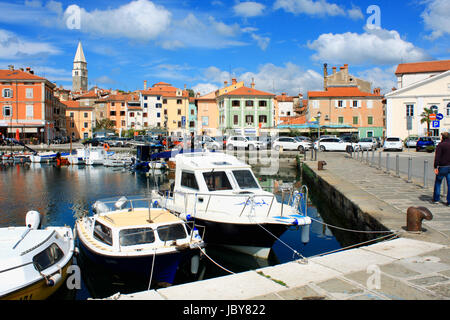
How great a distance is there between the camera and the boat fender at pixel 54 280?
24.8 ft

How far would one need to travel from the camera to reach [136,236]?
9188 mm

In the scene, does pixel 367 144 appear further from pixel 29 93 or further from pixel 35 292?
pixel 29 93

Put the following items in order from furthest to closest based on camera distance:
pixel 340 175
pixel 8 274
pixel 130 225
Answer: pixel 340 175 → pixel 130 225 → pixel 8 274

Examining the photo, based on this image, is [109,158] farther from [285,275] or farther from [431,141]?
[285,275]

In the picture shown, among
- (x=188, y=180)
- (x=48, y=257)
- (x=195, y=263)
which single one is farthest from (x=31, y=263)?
(x=188, y=180)

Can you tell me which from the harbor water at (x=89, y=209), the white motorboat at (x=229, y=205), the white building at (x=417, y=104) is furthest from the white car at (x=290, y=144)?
the white motorboat at (x=229, y=205)

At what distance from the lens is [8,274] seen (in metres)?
7.07

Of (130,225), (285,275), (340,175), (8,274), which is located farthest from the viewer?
(340,175)

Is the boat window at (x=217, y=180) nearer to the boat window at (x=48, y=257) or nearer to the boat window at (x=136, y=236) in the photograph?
the boat window at (x=136, y=236)

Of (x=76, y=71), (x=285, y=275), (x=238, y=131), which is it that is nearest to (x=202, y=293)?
(x=285, y=275)

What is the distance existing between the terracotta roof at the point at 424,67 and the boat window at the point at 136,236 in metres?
59.1

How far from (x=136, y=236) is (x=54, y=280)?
2.06m

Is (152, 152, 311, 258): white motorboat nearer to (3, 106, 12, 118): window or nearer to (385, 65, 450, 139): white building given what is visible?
(385, 65, 450, 139): white building

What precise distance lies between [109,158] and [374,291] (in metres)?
40.2
